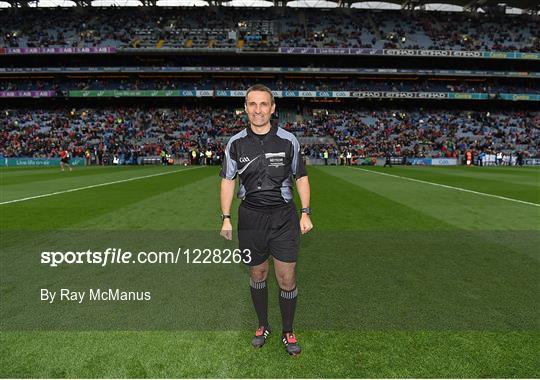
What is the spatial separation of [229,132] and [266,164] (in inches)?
1877

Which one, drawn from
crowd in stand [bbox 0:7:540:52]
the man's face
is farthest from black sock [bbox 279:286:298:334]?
crowd in stand [bbox 0:7:540:52]

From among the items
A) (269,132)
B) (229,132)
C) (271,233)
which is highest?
(269,132)

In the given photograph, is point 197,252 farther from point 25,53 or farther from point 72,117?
point 25,53

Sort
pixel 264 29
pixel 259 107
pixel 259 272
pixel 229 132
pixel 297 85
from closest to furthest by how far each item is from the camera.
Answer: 1. pixel 259 107
2. pixel 259 272
3. pixel 229 132
4. pixel 297 85
5. pixel 264 29

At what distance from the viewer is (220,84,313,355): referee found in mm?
3732

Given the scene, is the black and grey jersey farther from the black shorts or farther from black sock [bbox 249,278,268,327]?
black sock [bbox 249,278,268,327]

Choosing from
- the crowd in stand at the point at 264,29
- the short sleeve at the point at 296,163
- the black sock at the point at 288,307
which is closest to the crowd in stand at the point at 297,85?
the crowd in stand at the point at 264,29

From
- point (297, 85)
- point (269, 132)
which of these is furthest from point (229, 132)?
point (269, 132)

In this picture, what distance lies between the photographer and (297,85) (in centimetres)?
5762

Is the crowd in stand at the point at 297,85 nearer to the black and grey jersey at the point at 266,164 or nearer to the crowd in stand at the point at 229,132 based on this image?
the crowd in stand at the point at 229,132

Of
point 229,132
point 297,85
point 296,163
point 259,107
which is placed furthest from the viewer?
point 297,85

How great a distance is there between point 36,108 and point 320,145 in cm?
3767

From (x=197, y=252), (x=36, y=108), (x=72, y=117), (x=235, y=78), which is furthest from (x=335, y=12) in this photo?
(x=197, y=252)

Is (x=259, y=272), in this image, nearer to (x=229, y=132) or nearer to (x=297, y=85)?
(x=229, y=132)
